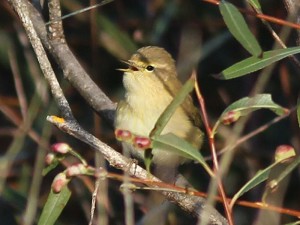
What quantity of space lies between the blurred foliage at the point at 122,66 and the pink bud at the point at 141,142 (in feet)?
8.34

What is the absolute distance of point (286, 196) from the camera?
5.25m

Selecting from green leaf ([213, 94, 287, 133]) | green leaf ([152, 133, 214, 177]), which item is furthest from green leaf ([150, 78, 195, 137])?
green leaf ([213, 94, 287, 133])

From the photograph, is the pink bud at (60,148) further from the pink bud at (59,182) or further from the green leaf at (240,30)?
the green leaf at (240,30)

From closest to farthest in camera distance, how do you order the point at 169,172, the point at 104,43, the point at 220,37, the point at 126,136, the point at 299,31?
the point at 126,136
the point at 299,31
the point at 169,172
the point at 220,37
the point at 104,43

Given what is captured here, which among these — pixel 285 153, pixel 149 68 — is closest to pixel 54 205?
pixel 285 153

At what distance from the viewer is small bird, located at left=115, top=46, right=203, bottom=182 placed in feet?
11.6

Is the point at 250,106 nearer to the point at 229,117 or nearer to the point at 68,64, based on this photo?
the point at 229,117

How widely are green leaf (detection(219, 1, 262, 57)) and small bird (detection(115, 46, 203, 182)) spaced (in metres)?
1.15

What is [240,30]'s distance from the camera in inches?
92.0

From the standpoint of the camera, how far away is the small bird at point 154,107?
11.6ft

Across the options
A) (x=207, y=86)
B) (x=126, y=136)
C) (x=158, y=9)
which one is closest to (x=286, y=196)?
(x=207, y=86)

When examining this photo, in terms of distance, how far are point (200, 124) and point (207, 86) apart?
1.69 metres

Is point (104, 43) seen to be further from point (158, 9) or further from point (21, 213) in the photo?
point (21, 213)

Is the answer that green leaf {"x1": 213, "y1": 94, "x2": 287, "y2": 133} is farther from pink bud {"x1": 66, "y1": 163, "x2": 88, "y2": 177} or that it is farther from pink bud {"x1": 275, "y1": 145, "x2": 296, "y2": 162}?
pink bud {"x1": 66, "y1": 163, "x2": 88, "y2": 177}
